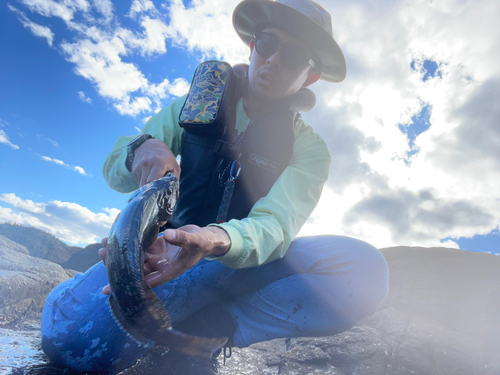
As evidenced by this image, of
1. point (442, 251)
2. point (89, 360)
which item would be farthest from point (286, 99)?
point (442, 251)

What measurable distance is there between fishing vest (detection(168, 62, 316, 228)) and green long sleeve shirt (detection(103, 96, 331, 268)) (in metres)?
0.18

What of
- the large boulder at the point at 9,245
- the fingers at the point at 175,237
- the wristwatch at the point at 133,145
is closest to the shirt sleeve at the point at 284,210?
the fingers at the point at 175,237

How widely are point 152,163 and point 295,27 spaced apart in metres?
2.01

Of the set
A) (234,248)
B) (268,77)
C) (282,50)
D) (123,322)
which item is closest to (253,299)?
(234,248)

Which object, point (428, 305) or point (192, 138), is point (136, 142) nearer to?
point (192, 138)

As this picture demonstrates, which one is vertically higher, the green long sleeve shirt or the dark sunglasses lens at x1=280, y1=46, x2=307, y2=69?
the dark sunglasses lens at x1=280, y1=46, x2=307, y2=69

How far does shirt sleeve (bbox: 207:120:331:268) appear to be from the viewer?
1556mm

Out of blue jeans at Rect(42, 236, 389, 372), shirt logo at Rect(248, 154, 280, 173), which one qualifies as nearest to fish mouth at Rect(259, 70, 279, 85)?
shirt logo at Rect(248, 154, 280, 173)

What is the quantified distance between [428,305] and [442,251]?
3.53 metres

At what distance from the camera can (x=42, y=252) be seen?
43.9 feet

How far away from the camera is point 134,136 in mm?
2314

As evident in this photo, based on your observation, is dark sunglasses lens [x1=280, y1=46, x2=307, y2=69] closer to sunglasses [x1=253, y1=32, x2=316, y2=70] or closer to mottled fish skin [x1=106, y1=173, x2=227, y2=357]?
sunglasses [x1=253, y1=32, x2=316, y2=70]

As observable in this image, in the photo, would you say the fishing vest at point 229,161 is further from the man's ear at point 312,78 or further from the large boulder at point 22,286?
the large boulder at point 22,286

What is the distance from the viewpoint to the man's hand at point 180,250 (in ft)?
3.72
